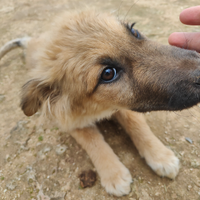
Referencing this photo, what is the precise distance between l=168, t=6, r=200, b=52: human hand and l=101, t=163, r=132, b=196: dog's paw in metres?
2.29

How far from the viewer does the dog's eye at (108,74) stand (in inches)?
78.3

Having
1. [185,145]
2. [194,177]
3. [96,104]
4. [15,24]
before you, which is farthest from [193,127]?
[15,24]

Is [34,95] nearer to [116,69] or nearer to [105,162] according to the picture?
[116,69]

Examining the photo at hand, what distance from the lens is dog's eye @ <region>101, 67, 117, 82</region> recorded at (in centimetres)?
199

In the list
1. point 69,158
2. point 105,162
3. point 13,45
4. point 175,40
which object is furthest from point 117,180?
point 13,45

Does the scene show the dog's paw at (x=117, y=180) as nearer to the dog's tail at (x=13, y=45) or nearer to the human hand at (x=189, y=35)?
the human hand at (x=189, y=35)

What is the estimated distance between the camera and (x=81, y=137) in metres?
2.78

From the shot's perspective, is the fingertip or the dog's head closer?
the dog's head

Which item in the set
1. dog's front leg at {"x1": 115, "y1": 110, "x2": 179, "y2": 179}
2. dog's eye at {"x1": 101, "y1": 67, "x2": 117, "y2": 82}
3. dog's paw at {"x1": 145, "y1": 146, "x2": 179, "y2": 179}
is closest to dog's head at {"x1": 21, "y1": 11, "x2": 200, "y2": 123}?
dog's eye at {"x1": 101, "y1": 67, "x2": 117, "y2": 82}

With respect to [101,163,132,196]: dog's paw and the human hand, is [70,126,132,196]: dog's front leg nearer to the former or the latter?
[101,163,132,196]: dog's paw

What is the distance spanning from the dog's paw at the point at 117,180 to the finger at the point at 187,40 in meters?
2.29

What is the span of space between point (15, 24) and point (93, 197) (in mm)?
6784

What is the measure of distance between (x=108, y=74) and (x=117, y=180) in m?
1.44

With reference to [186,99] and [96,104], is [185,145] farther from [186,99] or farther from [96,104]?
[96,104]
